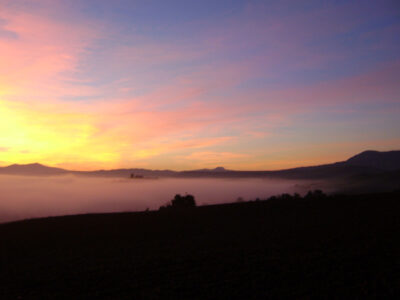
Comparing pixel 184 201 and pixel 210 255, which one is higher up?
pixel 184 201

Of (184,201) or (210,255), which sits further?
(184,201)

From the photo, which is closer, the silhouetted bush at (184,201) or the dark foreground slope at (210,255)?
the dark foreground slope at (210,255)

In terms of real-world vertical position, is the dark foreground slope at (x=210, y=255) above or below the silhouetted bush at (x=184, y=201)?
below

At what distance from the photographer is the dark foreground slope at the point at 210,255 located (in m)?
11.0

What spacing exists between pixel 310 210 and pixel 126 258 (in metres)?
18.3

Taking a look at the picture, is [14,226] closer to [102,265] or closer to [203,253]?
[102,265]

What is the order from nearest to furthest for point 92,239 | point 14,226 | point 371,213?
point 92,239, point 371,213, point 14,226

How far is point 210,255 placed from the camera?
50.1ft

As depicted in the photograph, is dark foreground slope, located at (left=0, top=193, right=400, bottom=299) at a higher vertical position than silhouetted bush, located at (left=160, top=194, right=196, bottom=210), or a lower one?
lower

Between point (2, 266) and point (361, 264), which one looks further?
point (2, 266)

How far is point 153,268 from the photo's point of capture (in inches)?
544

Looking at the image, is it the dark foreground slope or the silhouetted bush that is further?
the silhouetted bush

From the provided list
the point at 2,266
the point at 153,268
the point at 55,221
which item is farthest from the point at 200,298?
the point at 55,221

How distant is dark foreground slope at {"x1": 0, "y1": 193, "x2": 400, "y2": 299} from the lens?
11.0 m
